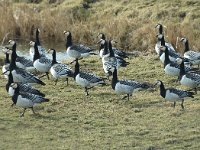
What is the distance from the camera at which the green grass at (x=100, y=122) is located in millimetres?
13461

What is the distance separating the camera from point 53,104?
55.4 feet

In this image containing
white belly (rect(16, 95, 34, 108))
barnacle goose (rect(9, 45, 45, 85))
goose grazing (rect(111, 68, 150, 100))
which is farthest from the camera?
barnacle goose (rect(9, 45, 45, 85))

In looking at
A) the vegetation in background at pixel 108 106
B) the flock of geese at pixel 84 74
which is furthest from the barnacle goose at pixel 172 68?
the vegetation in background at pixel 108 106

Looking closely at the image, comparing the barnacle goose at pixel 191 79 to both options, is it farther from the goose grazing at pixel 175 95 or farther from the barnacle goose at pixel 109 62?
the barnacle goose at pixel 109 62

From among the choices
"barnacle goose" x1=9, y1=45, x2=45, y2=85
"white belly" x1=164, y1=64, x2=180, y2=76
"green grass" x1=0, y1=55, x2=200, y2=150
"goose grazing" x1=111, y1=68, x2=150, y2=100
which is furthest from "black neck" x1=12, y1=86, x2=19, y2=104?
"white belly" x1=164, y1=64, x2=180, y2=76

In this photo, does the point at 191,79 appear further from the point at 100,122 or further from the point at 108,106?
the point at 100,122

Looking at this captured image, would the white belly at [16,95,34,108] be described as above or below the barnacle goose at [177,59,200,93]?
above

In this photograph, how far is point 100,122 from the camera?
594 inches

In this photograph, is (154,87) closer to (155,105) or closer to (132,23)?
(155,105)

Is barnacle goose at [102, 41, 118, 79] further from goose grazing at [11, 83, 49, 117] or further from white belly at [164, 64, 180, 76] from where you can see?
goose grazing at [11, 83, 49, 117]

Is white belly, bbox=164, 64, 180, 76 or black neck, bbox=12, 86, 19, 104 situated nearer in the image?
black neck, bbox=12, 86, 19, 104

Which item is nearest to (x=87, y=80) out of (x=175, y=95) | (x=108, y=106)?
(x=108, y=106)

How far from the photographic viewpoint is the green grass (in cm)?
1346

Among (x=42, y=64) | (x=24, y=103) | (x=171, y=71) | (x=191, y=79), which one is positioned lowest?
(x=171, y=71)
